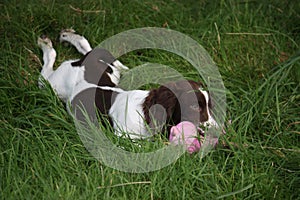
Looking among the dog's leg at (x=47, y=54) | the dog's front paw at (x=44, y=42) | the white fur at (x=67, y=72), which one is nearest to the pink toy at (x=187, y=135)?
the white fur at (x=67, y=72)

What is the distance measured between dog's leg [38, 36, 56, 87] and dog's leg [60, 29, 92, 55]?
6.9 inches

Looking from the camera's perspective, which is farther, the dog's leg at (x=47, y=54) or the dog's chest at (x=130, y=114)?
the dog's leg at (x=47, y=54)

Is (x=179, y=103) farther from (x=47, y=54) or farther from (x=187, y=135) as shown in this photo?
(x=47, y=54)

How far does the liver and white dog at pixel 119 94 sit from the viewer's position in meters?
3.66

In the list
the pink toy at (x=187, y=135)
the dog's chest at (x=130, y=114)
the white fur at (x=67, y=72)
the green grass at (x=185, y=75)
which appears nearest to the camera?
the green grass at (x=185, y=75)

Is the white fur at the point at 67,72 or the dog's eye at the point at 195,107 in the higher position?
the white fur at the point at 67,72

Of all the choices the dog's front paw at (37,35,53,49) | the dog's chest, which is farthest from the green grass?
the dog's chest

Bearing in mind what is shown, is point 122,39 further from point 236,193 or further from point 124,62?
point 236,193

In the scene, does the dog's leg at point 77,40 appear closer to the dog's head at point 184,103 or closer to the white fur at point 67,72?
the white fur at point 67,72

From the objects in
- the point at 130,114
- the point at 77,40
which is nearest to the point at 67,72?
the point at 77,40

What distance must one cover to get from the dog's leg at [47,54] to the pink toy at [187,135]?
1.64 meters

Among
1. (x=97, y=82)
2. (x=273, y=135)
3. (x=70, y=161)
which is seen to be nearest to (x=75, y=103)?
(x=97, y=82)

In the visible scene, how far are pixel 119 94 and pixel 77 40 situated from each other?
1.01 meters

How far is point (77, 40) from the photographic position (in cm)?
493
